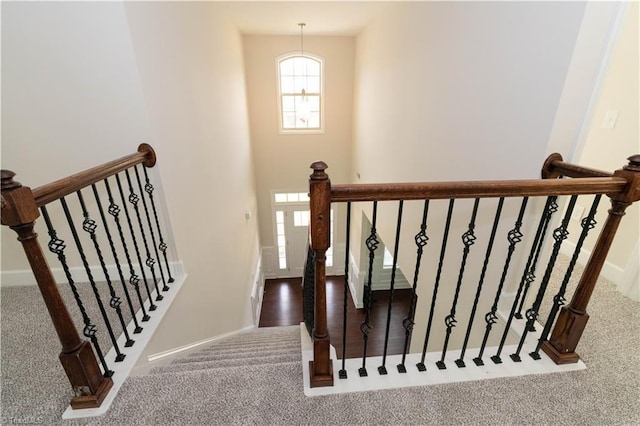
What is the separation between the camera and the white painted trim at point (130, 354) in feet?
3.88

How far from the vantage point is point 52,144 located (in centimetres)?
190

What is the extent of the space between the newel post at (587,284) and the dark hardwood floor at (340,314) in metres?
2.82

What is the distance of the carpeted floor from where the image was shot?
3.86ft

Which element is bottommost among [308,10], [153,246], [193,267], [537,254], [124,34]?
[193,267]

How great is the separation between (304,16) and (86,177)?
4.15m

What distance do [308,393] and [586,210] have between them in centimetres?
275

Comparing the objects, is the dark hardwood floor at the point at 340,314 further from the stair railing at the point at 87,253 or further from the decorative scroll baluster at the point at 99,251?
the decorative scroll baluster at the point at 99,251

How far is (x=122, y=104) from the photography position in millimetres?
1799

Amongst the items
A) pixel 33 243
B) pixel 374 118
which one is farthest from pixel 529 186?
pixel 374 118

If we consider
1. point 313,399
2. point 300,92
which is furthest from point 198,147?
point 300,92

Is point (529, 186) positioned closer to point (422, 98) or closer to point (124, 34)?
point (422, 98)

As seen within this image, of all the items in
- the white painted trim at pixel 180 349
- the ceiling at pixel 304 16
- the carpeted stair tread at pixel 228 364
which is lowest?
the white painted trim at pixel 180 349

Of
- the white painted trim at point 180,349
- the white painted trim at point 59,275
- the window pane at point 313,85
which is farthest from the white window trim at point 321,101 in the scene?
the white painted trim at point 59,275

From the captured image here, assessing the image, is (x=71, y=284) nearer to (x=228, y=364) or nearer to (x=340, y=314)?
(x=228, y=364)
